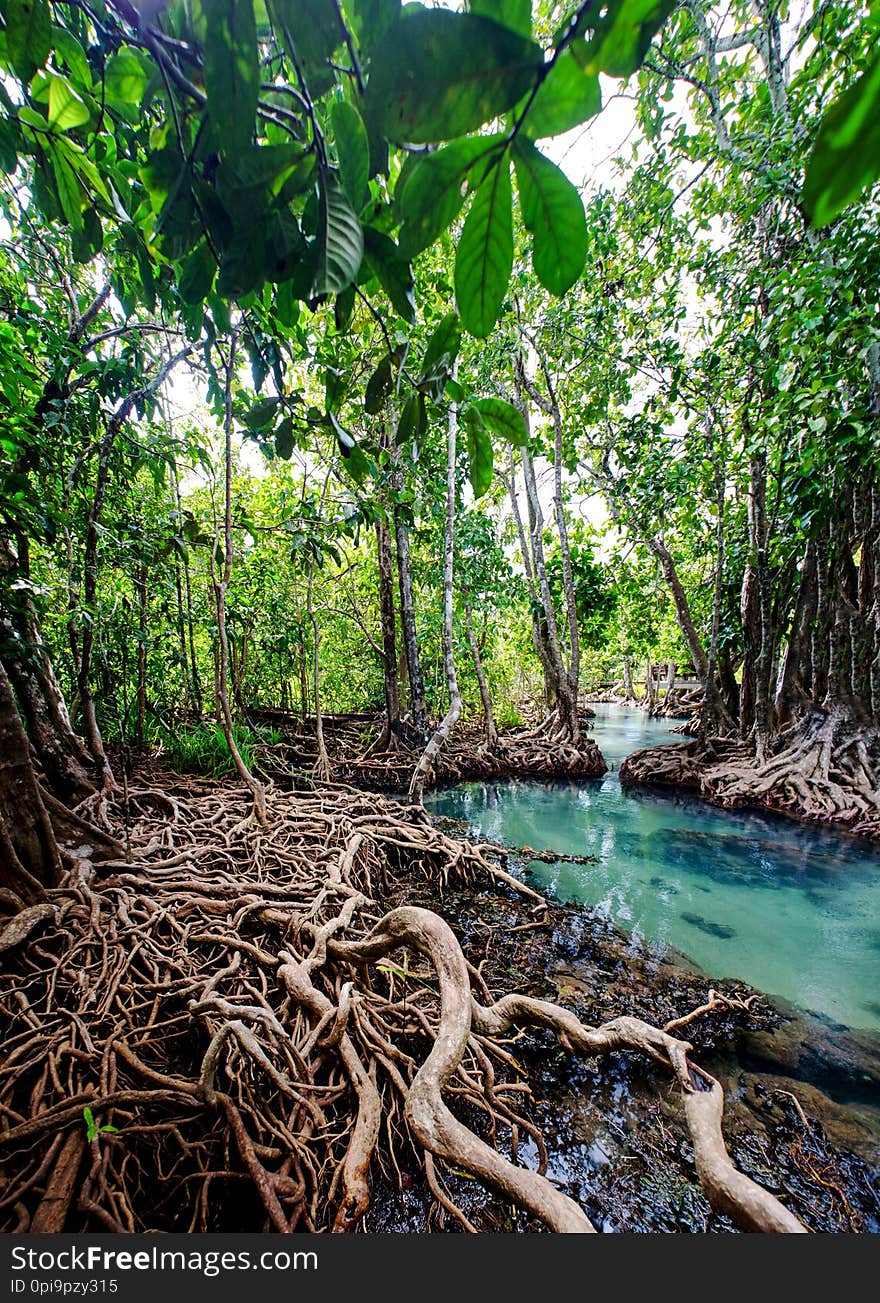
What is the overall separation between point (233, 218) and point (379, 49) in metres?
0.28

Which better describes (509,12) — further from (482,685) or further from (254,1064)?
(482,685)

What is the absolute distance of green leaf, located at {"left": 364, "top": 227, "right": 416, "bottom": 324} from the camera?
28.1 inches

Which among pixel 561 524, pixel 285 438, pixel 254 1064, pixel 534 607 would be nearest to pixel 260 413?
pixel 285 438

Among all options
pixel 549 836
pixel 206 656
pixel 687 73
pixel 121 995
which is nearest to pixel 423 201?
pixel 121 995

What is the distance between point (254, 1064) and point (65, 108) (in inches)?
109

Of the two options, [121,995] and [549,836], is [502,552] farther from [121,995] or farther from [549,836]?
[121,995]

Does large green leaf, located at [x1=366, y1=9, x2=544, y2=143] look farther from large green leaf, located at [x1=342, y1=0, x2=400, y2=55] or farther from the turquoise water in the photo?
the turquoise water

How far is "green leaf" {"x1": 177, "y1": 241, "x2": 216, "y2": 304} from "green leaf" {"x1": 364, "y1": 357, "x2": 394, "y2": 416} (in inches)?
11.9

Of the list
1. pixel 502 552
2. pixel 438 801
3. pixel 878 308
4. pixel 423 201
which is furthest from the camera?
pixel 502 552

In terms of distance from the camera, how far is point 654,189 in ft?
18.5

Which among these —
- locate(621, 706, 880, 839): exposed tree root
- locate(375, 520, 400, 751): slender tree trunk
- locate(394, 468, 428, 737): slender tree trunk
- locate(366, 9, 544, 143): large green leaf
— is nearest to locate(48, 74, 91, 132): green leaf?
locate(366, 9, 544, 143): large green leaf

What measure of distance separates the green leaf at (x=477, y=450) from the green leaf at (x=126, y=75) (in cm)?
70

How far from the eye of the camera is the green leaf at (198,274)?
747mm

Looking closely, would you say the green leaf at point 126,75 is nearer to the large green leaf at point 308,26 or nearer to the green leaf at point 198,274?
the green leaf at point 198,274
